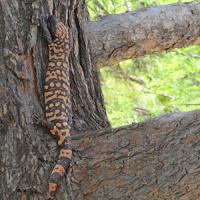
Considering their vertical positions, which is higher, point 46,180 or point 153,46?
point 153,46

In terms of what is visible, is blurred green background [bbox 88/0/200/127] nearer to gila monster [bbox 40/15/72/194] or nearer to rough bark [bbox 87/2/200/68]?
rough bark [bbox 87/2/200/68]

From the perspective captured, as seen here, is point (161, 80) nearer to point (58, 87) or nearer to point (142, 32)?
point (142, 32)

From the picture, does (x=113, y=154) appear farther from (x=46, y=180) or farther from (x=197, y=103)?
(x=197, y=103)

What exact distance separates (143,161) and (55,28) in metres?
0.96

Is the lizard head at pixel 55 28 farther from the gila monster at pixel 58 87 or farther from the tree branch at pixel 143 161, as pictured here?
the tree branch at pixel 143 161

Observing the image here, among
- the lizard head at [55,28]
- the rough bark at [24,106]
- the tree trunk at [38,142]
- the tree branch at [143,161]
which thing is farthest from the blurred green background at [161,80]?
the tree branch at [143,161]

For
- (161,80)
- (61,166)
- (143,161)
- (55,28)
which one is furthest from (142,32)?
(161,80)

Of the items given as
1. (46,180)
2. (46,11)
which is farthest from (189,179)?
(46,11)

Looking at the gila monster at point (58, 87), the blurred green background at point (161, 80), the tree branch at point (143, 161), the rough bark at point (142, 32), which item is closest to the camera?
the tree branch at point (143, 161)

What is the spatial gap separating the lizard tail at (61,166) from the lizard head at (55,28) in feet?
2.35

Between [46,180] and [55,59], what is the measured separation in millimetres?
760

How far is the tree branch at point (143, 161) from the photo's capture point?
8.30 feet

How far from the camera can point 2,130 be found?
102 inches

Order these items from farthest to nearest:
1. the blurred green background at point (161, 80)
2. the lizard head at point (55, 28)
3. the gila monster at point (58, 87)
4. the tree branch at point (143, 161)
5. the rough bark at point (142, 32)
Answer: the blurred green background at point (161, 80) → the rough bark at point (142, 32) → the lizard head at point (55, 28) → the gila monster at point (58, 87) → the tree branch at point (143, 161)
